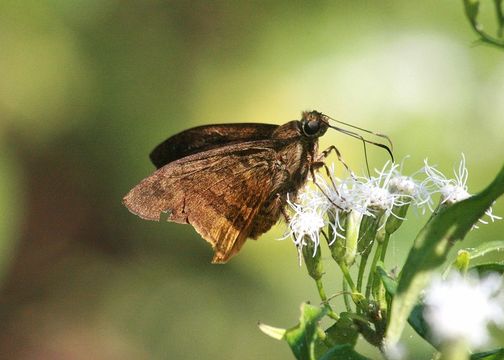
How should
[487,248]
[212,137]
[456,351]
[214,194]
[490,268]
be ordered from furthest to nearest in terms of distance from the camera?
[212,137], [214,194], [487,248], [490,268], [456,351]

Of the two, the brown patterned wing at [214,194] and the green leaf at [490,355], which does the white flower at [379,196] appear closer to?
the brown patterned wing at [214,194]

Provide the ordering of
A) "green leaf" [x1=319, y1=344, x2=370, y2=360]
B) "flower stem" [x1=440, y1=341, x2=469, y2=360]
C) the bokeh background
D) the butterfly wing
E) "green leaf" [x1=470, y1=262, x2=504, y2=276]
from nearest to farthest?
"flower stem" [x1=440, y1=341, x2=469, y2=360], "green leaf" [x1=319, y1=344, x2=370, y2=360], "green leaf" [x1=470, y1=262, x2=504, y2=276], the butterfly wing, the bokeh background

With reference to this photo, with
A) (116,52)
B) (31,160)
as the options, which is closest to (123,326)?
(31,160)

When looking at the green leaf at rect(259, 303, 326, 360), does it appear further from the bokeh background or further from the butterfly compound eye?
the bokeh background

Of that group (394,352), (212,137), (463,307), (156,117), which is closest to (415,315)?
(394,352)

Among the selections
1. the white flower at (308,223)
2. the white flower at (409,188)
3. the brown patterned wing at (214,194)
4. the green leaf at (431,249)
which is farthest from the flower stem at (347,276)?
the brown patterned wing at (214,194)

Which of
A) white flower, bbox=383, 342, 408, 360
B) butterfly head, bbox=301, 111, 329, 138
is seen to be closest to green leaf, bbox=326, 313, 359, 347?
white flower, bbox=383, 342, 408, 360

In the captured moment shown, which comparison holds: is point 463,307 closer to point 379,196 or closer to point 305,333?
point 305,333

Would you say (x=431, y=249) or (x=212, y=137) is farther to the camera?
(x=212, y=137)
